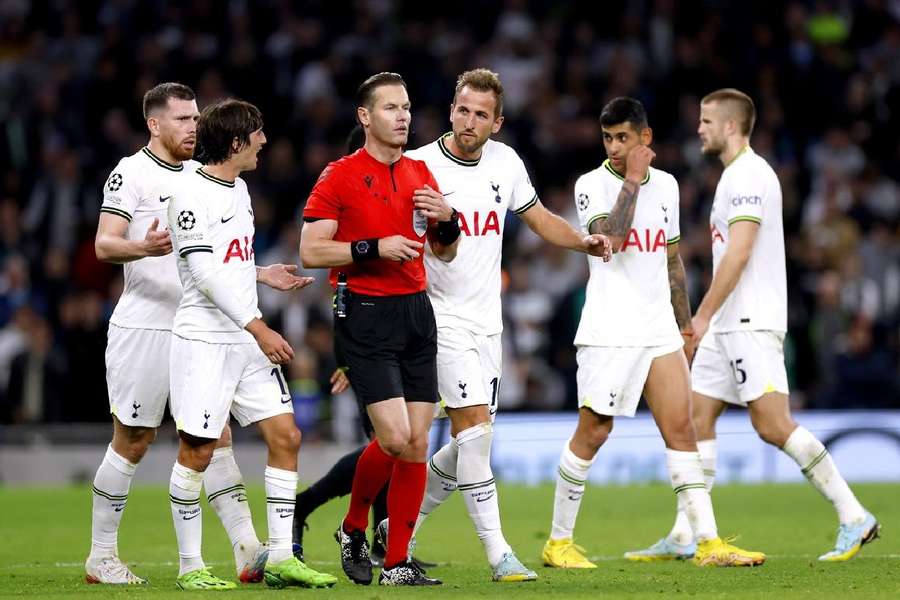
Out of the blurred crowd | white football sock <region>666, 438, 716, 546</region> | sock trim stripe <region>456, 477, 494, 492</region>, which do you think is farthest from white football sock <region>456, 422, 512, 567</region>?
the blurred crowd

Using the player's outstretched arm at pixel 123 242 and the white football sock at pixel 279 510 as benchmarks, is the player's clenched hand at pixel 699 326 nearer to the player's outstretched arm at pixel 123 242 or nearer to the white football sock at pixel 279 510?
the white football sock at pixel 279 510

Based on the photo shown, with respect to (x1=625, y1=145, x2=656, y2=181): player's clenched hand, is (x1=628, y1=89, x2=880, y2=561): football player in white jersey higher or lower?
lower

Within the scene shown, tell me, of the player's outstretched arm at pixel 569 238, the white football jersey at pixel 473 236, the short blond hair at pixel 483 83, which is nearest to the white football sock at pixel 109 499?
the white football jersey at pixel 473 236

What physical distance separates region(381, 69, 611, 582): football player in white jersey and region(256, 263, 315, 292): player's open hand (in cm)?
74

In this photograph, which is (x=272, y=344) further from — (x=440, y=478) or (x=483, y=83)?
(x=483, y=83)

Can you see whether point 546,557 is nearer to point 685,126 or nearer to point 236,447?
point 236,447

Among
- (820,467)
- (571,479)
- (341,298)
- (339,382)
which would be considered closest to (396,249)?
(341,298)

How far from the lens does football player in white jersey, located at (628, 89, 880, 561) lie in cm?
971

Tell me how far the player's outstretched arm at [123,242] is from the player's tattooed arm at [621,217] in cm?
258

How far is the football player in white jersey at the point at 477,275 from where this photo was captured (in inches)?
335

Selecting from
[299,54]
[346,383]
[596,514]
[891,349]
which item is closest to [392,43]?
[299,54]

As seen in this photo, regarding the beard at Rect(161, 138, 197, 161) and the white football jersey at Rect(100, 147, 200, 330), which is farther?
the beard at Rect(161, 138, 197, 161)

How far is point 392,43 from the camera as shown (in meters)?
22.0

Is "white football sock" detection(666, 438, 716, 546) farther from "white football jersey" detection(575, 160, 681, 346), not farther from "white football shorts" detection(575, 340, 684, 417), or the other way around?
"white football jersey" detection(575, 160, 681, 346)
